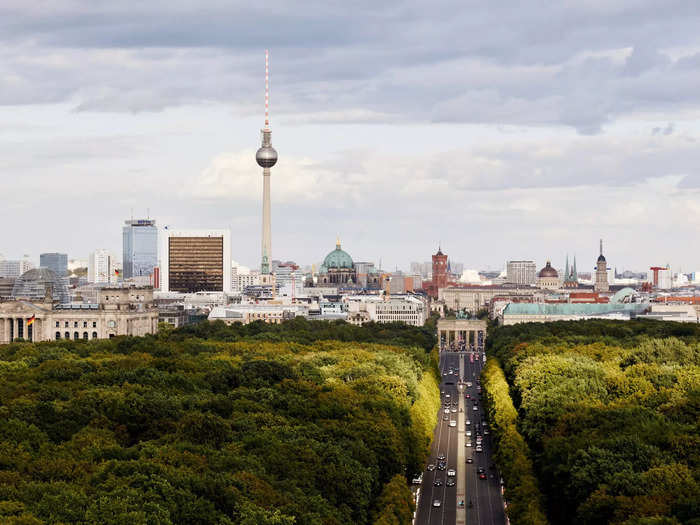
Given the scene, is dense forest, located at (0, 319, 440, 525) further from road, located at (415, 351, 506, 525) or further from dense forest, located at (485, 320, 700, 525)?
dense forest, located at (485, 320, 700, 525)

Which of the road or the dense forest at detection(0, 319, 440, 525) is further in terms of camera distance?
the road

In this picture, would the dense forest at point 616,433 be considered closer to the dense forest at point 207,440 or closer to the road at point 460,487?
the road at point 460,487

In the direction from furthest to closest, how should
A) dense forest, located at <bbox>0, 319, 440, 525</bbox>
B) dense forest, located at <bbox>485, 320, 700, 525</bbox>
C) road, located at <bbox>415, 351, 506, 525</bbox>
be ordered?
road, located at <bbox>415, 351, 506, 525</bbox>
dense forest, located at <bbox>485, 320, 700, 525</bbox>
dense forest, located at <bbox>0, 319, 440, 525</bbox>

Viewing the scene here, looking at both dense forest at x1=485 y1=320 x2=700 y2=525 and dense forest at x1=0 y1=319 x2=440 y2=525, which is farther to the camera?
dense forest at x1=485 y1=320 x2=700 y2=525

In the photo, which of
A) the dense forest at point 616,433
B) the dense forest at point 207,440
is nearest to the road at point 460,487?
the dense forest at point 207,440

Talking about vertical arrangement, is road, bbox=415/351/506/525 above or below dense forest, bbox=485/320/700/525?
below

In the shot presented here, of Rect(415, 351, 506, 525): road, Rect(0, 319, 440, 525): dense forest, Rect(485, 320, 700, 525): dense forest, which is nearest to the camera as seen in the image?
Rect(0, 319, 440, 525): dense forest

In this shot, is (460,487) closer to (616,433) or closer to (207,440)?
(616,433)

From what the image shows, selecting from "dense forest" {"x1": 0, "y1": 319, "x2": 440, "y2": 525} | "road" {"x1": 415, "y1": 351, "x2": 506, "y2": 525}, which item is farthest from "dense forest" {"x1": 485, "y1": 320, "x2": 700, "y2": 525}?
"dense forest" {"x1": 0, "y1": 319, "x2": 440, "y2": 525}
